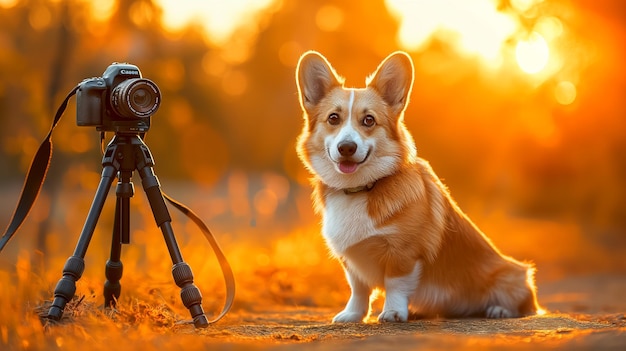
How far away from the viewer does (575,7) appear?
24.2 feet

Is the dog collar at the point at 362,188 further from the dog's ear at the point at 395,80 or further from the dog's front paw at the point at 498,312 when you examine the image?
the dog's front paw at the point at 498,312

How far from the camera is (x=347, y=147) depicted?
4055 mm

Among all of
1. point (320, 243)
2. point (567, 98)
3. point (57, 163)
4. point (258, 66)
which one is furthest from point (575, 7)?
point (258, 66)

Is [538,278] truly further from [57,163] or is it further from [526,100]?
[57,163]

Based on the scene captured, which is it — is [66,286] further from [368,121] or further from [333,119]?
[368,121]

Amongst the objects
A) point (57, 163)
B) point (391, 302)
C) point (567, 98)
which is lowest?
point (391, 302)

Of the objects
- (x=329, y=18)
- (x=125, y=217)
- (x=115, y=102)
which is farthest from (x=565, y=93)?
(x=115, y=102)

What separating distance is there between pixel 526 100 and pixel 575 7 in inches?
121

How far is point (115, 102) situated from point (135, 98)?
0.10 metres

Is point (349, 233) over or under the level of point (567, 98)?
under

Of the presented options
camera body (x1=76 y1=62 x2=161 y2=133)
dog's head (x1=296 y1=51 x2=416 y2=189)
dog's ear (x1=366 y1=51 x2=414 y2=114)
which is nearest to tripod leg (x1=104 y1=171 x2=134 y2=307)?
camera body (x1=76 y1=62 x2=161 y2=133)

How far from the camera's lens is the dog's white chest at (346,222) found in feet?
13.7

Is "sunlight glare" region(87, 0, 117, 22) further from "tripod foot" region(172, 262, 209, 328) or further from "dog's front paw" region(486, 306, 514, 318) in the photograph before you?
"dog's front paw" region(486, 306, 514, 318)

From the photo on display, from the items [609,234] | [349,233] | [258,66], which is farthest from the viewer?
[258,66]
